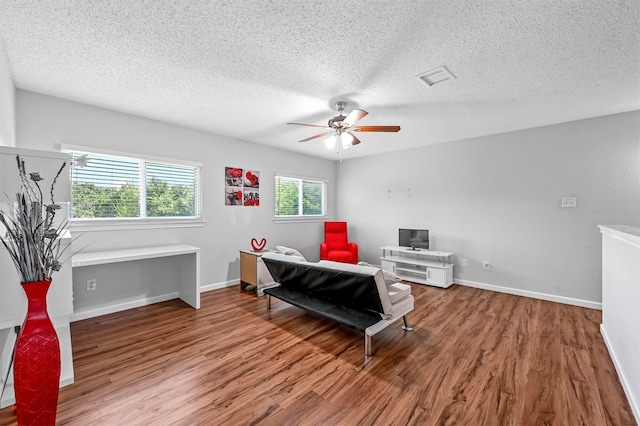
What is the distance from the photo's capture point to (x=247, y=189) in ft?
15.6

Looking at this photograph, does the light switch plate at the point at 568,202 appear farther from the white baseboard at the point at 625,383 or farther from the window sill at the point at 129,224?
the window sill at the point at 129,224

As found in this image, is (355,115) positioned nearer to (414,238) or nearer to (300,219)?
(414,238)

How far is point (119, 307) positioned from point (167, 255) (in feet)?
3.20

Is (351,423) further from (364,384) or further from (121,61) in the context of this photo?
(121,61)

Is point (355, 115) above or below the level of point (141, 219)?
above

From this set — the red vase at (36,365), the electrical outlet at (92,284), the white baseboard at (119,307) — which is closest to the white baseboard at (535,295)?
the white baseboard at (119,307)

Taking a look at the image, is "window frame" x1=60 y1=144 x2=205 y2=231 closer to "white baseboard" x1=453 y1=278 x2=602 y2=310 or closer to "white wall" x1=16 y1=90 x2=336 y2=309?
"white wall" x1=16 y1=90 x2=336 y2=309

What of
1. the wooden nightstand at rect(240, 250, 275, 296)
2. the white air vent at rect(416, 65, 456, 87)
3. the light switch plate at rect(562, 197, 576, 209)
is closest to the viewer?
the white air vent at rect(416, 65, 456, 87)

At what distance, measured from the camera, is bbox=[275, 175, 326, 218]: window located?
5430mm

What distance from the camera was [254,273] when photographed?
4059mm

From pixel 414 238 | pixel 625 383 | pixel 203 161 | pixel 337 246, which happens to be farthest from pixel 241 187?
pixel 625 383

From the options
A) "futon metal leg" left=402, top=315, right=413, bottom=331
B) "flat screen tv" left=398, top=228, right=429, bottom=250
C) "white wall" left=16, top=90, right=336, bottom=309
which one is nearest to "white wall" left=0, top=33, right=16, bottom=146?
"white wall" left=16, top=90, right=336, bottom=309

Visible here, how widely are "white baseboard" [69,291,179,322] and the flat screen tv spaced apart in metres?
3.99

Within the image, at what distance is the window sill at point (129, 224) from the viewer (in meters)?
3.12
